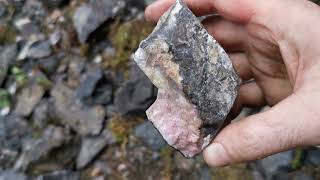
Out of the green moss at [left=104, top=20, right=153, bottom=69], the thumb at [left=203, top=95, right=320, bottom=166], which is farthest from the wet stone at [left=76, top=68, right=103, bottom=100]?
the thumb at [left=203, top=95, right=320, bottom=166]

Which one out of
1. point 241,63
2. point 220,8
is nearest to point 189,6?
point 220,8

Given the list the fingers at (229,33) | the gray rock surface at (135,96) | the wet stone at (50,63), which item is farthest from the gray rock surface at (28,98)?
the fingers at (229,33)

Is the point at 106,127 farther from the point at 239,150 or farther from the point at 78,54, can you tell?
the point at 239,150

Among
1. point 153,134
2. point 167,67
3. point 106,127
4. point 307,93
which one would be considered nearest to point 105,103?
point 106,127

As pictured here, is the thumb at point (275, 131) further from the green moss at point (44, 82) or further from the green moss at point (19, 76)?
the green moss at point (19, 76)

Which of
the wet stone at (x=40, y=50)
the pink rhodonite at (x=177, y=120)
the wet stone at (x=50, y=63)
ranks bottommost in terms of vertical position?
the wet stone at (x=50, y=63)

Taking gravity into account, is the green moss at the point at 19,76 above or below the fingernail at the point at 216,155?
below

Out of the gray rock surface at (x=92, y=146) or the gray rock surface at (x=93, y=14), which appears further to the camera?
the gray rock surface at (x=93, y=14)

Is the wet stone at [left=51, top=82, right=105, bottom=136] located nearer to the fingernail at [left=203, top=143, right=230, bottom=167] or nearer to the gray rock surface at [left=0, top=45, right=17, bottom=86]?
the gray rock surface at [left=0, top=45, right=17, bottom=86]
